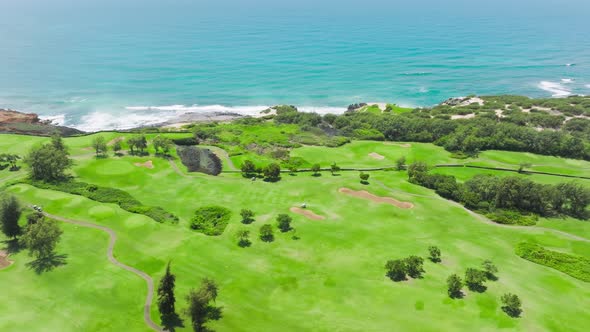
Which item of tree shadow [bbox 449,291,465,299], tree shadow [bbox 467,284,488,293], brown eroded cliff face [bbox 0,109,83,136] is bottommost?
tree shadow [bbox 449,291,465,299]

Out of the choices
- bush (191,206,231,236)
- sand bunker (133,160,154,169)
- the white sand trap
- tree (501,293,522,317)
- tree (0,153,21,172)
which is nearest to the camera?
tree (501,293,522,317)

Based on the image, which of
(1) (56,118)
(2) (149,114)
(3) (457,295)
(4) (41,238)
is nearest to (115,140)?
(2) (149,114)

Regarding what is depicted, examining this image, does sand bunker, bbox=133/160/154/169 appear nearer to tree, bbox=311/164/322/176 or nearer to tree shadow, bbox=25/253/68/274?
tree shadow, bbox=25/253/68/274

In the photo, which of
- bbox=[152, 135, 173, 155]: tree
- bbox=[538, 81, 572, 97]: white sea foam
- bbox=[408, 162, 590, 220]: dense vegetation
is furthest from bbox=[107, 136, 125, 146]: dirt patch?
bbox=[538, 81, 572, 97]: white sea foam

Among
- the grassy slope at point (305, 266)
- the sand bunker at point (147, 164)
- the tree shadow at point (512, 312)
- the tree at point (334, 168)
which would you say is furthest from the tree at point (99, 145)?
the tree shadow at point (512, 312)

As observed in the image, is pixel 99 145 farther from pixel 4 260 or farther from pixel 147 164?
pixel 4 260

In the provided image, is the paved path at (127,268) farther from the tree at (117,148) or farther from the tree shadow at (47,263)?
the tree at (117,148)

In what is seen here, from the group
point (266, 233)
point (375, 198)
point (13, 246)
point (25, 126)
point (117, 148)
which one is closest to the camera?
point (13, 246)

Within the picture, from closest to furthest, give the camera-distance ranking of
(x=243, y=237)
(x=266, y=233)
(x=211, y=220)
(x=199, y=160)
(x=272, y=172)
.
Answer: (x=243, y=237) → (x=266, y=233) → (x=211, y=220) → (x=272, y=172) → (x=199, y=160)
